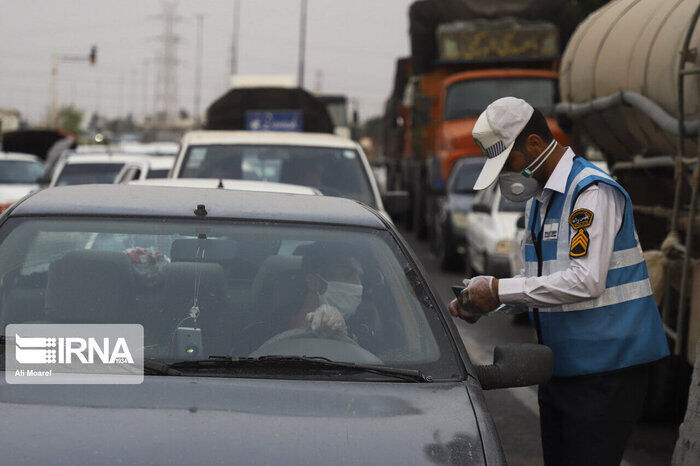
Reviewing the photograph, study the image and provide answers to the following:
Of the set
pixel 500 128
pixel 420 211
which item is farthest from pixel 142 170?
pixel 420 211

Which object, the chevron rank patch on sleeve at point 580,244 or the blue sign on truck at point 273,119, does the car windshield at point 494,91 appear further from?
the chevron rank patch on sleeve at point 580,244

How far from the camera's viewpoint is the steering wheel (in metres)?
3.61

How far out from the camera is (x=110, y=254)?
392cm

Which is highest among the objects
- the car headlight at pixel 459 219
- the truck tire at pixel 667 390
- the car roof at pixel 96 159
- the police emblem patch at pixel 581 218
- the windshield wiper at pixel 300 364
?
the police emblem patch at pixel 581 218

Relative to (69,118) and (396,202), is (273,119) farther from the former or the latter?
(69,118)

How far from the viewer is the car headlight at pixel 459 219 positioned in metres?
16.2

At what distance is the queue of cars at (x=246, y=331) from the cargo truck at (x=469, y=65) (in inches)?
581

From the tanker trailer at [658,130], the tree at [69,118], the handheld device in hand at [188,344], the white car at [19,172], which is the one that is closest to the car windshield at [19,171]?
the white car at [19,172]

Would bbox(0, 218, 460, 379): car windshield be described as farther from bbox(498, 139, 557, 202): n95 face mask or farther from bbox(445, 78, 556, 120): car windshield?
bbox(445, 78, 556, 120): car windshield

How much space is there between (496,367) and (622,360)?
53 centimetres

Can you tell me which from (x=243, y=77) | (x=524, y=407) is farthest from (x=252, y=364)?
(x=243, y=77)

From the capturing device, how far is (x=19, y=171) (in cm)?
2328

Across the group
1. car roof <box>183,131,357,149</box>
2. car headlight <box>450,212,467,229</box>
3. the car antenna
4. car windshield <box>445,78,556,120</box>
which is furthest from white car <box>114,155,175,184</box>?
the car antenna

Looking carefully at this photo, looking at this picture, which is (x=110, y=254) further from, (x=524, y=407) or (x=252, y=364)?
(x=524, y=407)
